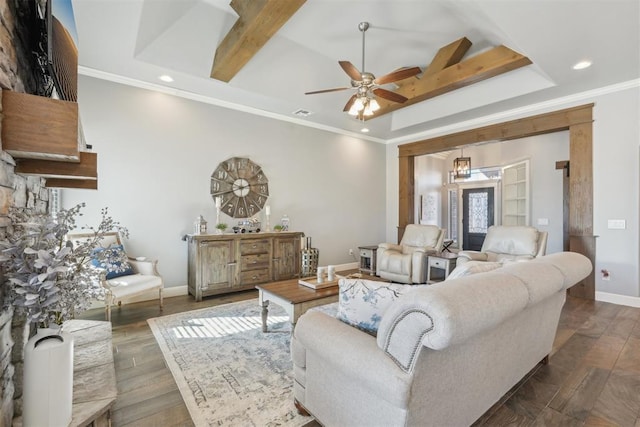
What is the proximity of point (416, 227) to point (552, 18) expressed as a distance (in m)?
3.29

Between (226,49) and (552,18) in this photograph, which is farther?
(226,49)

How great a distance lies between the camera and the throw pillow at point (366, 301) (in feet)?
4.63

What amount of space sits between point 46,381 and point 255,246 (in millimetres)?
3095

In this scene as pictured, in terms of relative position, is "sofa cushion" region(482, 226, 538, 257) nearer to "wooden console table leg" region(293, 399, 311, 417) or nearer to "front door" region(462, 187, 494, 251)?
"wooden console table leg" region(293, 399, 311, 417)

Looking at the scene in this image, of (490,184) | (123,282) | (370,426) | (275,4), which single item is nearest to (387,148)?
(490,184)

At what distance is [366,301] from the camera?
4.76ft

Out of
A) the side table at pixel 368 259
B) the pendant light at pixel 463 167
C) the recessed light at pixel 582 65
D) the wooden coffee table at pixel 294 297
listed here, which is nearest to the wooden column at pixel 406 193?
the side table at pixel 368 259

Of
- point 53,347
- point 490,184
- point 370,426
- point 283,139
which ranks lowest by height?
point 370,426

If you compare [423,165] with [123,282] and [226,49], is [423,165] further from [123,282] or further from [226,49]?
[123,282]

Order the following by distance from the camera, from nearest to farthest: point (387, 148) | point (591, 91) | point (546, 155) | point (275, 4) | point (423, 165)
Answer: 1. point (275, 4)
2. point (591, 91)
3. point (546, 155)
4. point (387, 148)
5. point (423, 165)

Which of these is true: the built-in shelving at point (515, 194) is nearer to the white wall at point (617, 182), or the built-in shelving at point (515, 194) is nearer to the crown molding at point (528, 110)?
the crown molding at point (528, 110)

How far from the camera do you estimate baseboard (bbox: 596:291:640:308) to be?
3783 millimetres

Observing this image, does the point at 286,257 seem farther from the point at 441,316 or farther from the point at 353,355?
the point at 441,316

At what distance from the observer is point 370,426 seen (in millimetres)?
1268
